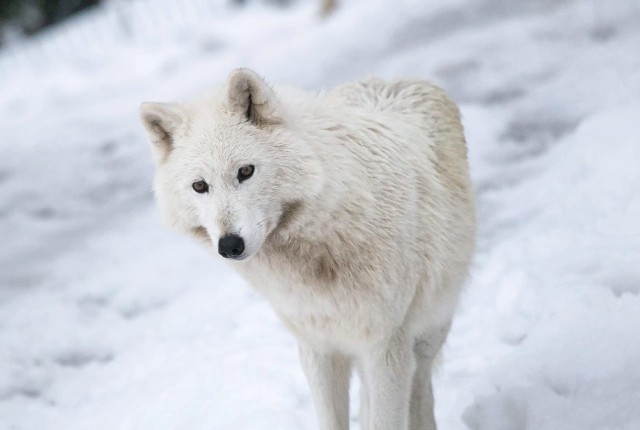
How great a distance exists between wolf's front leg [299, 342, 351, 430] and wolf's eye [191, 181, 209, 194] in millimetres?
976

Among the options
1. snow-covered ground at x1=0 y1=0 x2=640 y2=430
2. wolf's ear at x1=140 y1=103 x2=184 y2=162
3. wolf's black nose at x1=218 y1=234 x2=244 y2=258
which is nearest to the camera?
wolf's black nose at x1=218 y1=234 x2=244 y2=258

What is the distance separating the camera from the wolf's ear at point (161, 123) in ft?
9.46

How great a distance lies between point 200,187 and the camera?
9.15ft

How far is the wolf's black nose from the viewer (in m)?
2.61

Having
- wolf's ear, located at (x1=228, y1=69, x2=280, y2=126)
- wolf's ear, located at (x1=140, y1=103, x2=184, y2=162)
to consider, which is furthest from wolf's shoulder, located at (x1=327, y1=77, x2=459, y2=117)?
wolf's ear, located at (x1=140, y1=103, x2=184, y2=162)

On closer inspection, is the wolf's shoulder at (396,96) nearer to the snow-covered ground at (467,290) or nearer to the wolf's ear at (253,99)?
the wolf's ear at (253,99)

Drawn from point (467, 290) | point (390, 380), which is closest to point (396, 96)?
point (467, 290)

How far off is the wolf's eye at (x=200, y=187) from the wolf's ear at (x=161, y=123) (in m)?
0.28

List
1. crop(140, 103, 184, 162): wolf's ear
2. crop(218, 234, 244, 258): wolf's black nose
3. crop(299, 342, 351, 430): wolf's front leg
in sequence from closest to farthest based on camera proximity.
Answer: crop(218, 234, 244, 258): wolf's black nose → crop(140, 103, 184, 162): wolf's ear → crop(299, 342, 351, 430): wolf's front leg

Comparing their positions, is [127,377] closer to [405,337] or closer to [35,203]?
[405,337]

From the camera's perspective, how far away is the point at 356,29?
438 inches

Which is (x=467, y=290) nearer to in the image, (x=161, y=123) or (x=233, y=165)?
(x=233, y=165)

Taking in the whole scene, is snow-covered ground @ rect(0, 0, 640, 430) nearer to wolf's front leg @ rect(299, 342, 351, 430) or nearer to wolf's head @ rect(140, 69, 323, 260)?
wolf's front leg @ rect(299, 342, 351, 430)

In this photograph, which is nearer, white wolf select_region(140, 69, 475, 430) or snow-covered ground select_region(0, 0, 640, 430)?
white wolf select_region(140, 69, 475, 430)
